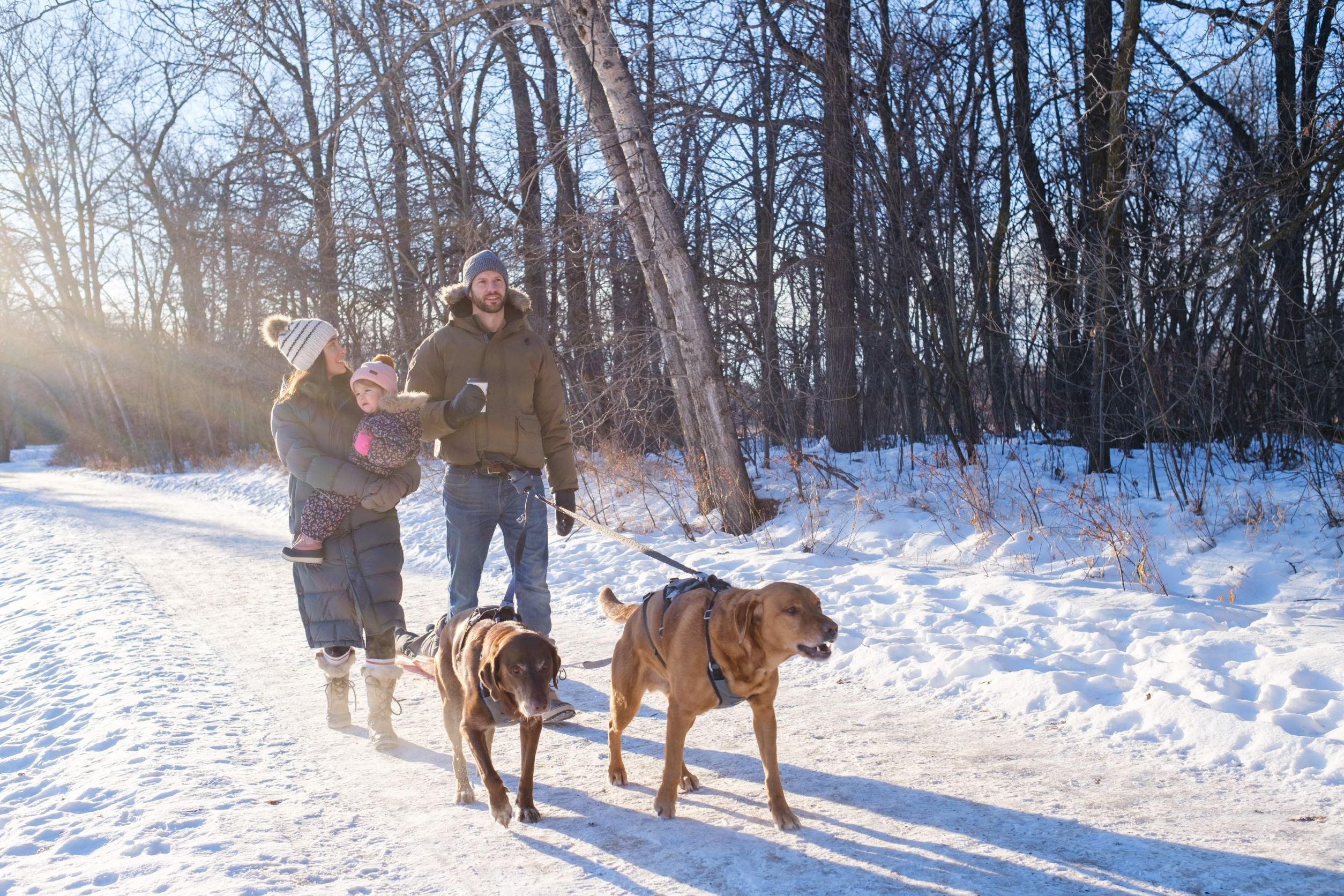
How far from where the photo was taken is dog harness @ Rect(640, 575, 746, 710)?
137 inches

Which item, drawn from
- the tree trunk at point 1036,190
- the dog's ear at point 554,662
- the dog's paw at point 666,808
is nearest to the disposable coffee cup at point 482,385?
the dog's ear at point 554,662

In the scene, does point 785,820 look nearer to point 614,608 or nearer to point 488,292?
point 614,608

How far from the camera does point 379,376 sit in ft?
15.5

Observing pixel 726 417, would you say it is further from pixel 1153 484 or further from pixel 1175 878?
pixel 1175 878

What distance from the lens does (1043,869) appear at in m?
2.98

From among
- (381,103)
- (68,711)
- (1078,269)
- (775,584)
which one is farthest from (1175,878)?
(381,103)

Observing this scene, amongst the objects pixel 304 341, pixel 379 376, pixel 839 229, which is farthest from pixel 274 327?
pixel 839 229

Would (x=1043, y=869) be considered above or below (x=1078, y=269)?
below

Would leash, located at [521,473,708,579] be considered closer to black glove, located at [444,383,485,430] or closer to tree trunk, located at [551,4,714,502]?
black glove, located at [444,383,485,430]

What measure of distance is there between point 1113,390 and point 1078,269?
2009mm

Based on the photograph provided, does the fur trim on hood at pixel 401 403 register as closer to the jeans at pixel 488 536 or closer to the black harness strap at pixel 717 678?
the jeans at pixel 488 536

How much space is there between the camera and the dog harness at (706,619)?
3.49 metres

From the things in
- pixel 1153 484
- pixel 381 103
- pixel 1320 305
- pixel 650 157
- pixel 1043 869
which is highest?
pixel 381 103

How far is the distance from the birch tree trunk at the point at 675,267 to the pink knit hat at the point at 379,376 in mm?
4680
